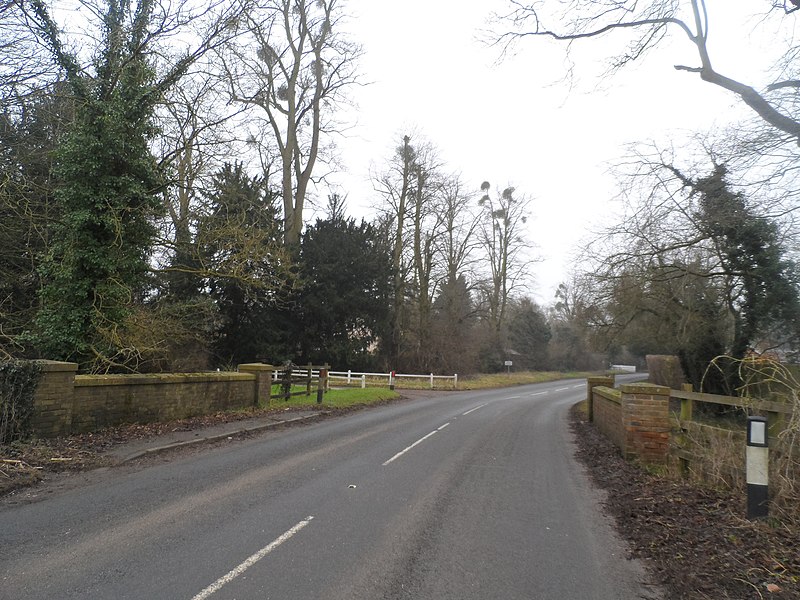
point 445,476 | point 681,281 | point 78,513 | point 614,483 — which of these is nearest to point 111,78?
point 78,513

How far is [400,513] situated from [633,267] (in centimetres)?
1584

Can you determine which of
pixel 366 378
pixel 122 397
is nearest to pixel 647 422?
pixel 122 397

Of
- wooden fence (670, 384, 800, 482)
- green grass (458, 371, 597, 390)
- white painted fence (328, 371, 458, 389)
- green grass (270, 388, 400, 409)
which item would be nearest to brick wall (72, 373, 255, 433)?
green grass (270, 388, 400, 409)

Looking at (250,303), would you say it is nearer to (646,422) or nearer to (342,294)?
(342,294)

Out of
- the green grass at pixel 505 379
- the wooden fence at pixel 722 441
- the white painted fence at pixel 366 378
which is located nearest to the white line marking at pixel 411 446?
the wooden fence at pixel 722 441

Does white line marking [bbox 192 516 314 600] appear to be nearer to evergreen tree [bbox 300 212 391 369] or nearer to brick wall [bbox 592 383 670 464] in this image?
brick wall [bbox 592 383 670 464]

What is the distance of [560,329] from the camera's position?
65.9m

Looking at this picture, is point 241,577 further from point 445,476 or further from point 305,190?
point 305,190

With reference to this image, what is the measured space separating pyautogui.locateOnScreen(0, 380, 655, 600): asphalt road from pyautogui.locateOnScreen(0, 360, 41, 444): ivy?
225 cm

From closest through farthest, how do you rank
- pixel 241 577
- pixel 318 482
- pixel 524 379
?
1. pixel 241 577
2. pixel 318 482
3. pixel 524 379

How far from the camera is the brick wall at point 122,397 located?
9.02 m

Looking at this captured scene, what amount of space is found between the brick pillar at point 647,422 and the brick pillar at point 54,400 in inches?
379

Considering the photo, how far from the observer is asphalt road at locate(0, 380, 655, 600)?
4098mm

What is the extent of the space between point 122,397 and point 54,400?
165 centimetres
